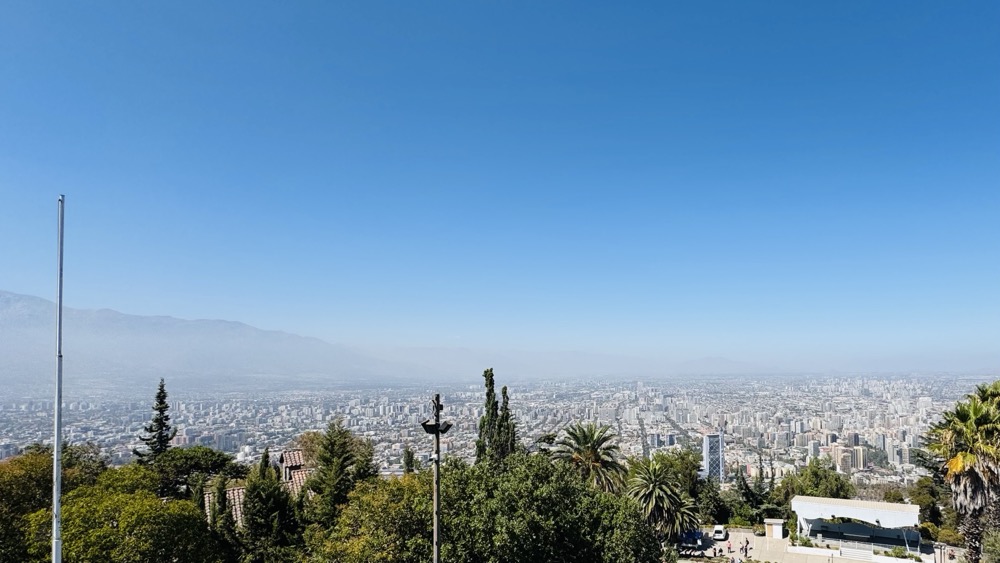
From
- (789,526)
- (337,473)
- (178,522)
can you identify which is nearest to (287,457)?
(337,473)

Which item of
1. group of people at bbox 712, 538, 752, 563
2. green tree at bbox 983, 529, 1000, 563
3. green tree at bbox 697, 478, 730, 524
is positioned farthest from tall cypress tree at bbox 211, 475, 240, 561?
A: green tree at bbox 697, 478, 730, 524

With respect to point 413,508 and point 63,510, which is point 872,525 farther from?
point 63,510

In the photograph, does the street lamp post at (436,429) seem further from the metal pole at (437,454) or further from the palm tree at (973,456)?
the palm tree at (973,456)

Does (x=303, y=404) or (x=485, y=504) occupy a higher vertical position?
(x=485, y=504)

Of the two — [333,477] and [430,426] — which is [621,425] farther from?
[430,426]

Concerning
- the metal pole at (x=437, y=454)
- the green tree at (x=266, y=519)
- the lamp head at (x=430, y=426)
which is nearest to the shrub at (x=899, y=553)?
the metal pole at (x=437, y=454)

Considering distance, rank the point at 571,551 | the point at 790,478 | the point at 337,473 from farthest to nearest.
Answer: the point at 790,478 → the point at 337,473 → the point at 571,551

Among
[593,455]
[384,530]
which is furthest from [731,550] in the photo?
[384,530]
